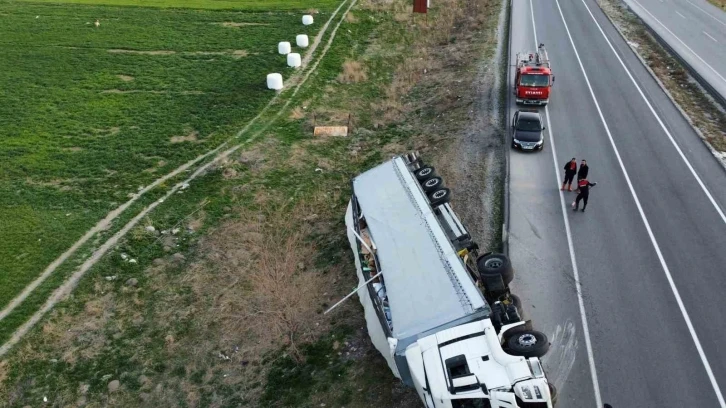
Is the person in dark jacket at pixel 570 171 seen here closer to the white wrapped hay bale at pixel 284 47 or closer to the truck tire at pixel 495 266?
the truck tire at pixel 495 266

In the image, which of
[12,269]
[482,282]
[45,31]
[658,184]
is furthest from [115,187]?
[45,31]

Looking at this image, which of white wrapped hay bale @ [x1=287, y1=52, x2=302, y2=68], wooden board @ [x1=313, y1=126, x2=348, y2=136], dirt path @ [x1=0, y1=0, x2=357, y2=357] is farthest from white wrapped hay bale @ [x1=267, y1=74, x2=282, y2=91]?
wooden board @ [x1=313, y1=126, x2=348, y2=136]

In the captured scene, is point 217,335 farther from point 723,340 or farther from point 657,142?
point 657,142

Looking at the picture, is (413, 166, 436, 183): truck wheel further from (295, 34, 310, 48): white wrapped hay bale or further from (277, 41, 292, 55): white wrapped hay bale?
(295, 34, 310, 48): white wrapped hay bale

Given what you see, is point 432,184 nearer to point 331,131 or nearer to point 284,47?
point 331,131

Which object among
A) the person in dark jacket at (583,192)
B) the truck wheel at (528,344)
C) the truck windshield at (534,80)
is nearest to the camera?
the truck wheel at (528,344)

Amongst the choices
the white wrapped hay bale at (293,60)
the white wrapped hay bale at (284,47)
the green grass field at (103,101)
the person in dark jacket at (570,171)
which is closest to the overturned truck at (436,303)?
the person in dark jacket at (570,171)

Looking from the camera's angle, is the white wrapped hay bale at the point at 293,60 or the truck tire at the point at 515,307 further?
the white wrapped hay bale at the point at 293,60
